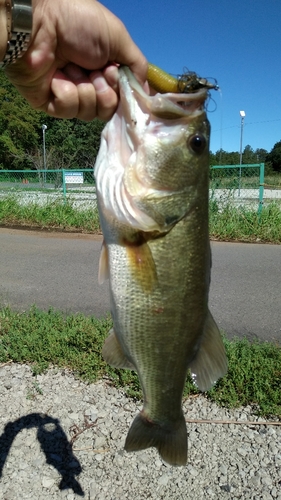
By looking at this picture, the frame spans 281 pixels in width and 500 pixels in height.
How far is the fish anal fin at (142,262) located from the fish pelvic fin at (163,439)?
592mm

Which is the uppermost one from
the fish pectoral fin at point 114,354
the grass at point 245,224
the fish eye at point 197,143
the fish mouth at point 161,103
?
the fish mouth at point 161,103

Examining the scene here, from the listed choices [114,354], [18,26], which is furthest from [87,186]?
[114,354]

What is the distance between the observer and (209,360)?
1.71m

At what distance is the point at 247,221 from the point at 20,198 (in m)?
7.17

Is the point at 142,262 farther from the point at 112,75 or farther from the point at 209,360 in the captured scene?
the point at 112,75

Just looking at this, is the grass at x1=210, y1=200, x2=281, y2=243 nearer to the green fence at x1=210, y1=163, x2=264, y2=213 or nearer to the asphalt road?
the green fence at x1=210, y1=163, x2=264, y2=213

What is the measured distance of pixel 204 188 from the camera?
1.59 meters

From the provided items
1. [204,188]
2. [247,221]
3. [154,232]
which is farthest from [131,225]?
[247,221]

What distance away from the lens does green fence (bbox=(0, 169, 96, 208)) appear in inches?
496

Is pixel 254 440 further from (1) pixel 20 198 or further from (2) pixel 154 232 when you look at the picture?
(1) pixel 20 198

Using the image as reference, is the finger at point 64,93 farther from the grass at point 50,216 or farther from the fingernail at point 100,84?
the grass at point 50,216

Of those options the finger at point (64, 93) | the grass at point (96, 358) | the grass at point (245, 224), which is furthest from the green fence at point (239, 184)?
the finger at point (64, 93)

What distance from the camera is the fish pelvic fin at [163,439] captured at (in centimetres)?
173

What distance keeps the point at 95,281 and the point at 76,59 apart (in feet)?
15.8
